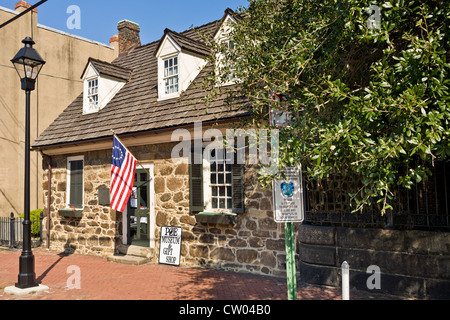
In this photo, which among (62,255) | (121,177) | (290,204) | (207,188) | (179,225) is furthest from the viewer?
(62,255)

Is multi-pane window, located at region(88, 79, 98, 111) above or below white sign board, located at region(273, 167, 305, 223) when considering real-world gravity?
above

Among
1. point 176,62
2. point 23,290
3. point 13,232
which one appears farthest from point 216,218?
point 13,232

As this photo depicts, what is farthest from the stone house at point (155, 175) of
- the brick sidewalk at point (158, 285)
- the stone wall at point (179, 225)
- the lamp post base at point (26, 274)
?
the lamp post base at point (26, 274)

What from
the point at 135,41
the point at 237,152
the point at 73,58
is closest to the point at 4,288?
the point at 237,152

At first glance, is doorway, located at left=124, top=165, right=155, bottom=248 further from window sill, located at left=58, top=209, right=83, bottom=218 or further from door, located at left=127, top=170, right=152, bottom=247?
window sill, located at left=58, top=209, right=83, bottom=218

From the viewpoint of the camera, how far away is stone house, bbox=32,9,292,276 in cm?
938

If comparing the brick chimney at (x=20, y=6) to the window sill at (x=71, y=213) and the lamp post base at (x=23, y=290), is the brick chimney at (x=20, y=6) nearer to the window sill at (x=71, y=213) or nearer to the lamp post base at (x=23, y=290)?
the window sill at (x=71, y=213)

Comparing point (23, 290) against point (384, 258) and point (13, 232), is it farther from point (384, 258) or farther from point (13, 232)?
point (13, 232)

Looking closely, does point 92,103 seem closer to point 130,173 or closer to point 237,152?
point 130,173

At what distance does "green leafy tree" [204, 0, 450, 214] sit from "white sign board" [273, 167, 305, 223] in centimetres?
17

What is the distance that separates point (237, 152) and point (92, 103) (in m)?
6.98

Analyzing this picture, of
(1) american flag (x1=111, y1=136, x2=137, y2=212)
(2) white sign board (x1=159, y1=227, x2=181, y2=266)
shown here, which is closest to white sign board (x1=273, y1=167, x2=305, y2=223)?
(1) american flag (x1=111, y1=136, x2=137, y2=212)

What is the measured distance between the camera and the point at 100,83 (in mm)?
13742

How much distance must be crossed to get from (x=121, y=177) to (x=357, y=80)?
6231mm
